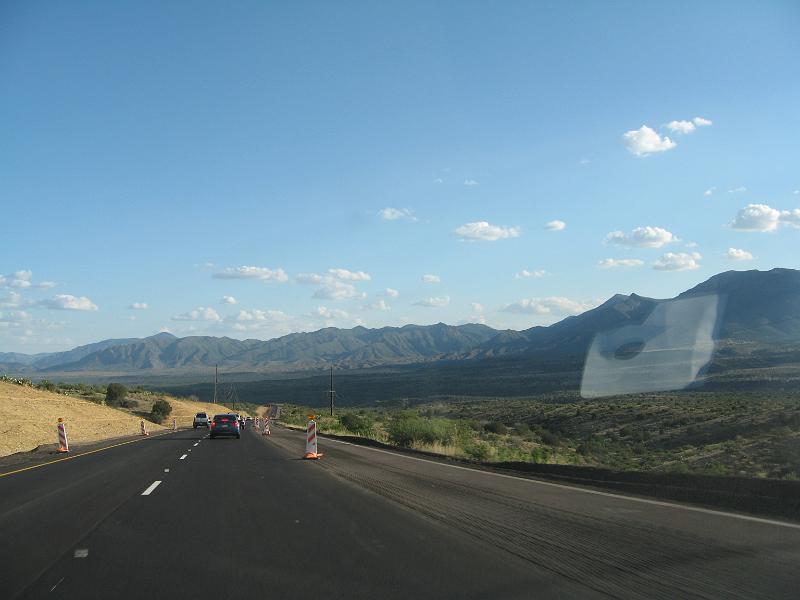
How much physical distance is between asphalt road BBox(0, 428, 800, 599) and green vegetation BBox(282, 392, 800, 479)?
8.22 meters

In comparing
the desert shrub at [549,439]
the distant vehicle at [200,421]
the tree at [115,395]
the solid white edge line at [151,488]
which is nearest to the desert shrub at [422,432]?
the desert shrub at [549,439]

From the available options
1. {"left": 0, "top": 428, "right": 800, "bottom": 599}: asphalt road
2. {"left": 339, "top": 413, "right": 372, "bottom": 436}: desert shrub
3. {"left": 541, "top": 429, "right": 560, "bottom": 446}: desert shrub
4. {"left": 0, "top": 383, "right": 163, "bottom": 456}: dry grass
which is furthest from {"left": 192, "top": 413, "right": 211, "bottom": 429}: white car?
{"left": 0, "top": 428, "right": 800, "bottom": 599}: asphalt road

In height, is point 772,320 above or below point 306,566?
above

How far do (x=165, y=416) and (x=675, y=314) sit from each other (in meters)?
103

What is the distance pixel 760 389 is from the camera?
6444 cm

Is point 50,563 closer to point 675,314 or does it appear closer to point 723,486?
point 723,486

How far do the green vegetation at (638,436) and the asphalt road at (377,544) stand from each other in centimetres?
822

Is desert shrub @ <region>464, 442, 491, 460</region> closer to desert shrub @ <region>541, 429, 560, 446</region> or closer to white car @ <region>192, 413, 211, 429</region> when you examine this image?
desert shrub @ <region>541, 429, 560, 446</region>

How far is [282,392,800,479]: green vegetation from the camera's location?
82.9 feet

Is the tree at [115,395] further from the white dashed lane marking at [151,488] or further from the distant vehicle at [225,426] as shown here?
the white dashed lane marking at [151,488]

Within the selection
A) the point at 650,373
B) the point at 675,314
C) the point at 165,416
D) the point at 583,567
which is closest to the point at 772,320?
the point at 675,314

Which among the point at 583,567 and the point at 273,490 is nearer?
the point at 583,567

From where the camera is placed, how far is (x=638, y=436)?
4178cm

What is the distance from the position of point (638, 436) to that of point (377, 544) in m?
36.2
